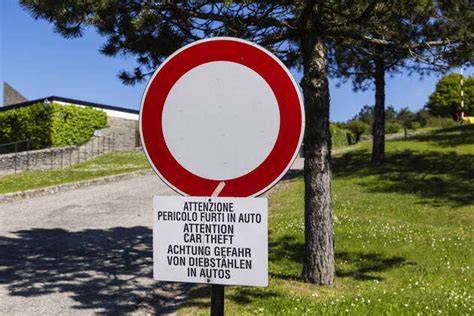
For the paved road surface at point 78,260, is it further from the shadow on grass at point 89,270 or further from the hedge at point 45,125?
the hedge at point 45,125

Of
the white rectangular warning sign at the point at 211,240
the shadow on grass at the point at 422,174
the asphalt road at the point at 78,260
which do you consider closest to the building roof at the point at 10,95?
the shadow on grass at the point at 422,174

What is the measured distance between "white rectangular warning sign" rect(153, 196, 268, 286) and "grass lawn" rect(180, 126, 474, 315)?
2.84 metres

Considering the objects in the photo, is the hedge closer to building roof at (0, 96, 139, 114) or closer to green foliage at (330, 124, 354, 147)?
building roof at (0, 96, 139, 114)

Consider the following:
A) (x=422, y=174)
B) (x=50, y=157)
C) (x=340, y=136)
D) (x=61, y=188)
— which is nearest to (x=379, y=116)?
(x=422, y=174)

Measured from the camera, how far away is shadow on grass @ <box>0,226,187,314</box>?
20.3ft

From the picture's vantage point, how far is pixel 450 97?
68438 millimetres

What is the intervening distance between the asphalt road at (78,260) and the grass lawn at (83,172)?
551 centimetres

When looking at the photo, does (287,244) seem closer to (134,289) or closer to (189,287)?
(189,287)

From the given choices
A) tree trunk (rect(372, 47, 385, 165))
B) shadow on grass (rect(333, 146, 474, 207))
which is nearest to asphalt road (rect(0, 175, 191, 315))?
shadow on grass (rect(333, 146, 474, 207))

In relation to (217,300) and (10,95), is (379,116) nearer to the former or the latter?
(217,300)

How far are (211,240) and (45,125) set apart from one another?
31696 millimetres

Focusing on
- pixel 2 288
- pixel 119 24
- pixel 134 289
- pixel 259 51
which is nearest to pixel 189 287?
pixel 134 289

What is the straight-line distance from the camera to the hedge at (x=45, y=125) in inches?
1241

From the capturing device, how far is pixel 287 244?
8883mm
